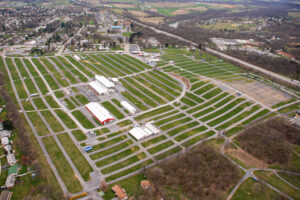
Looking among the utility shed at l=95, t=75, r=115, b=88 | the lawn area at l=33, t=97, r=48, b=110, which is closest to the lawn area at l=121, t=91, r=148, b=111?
the utility shed at l=95, t=75, r=115, b=88

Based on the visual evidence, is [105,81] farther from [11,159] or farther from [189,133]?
[11,159]

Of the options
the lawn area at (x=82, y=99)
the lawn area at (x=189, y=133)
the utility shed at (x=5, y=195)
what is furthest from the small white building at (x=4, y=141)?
the lawn area at (x=189, y=133)

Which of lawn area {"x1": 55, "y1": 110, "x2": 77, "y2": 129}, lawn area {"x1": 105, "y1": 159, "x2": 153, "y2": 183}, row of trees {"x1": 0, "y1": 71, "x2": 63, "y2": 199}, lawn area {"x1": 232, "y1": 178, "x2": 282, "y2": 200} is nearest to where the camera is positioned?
row of trees {"x1": 0, "y1": 71, "x2": 63, "y2": 199}

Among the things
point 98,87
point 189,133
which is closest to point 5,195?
point 189,133

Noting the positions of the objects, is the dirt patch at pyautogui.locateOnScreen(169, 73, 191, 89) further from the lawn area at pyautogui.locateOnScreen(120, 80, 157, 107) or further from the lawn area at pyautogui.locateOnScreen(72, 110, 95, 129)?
the lawn area at pyautogui.locateOnScreen(72, 110, 95, 129)

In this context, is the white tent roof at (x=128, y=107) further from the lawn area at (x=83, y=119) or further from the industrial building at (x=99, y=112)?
the lawn area at (x=83, y=119)
